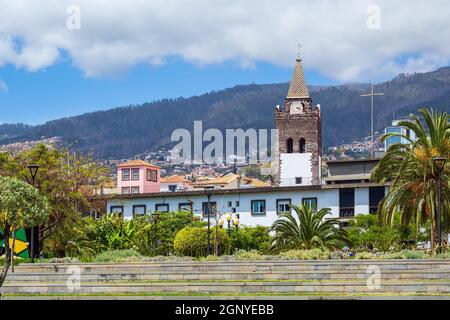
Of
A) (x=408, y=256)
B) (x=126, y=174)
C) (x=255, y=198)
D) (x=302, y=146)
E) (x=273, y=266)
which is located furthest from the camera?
(x=126, y=174)

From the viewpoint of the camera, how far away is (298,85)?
119m

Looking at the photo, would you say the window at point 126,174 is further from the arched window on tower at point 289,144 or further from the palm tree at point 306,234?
the palm tree at point 306,234

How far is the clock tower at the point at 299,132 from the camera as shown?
4077 inches

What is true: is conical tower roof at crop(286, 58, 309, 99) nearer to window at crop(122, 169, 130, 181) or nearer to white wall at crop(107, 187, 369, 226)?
window at crop(122, 169, 130, 181)

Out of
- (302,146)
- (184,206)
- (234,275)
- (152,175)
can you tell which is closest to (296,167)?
(302,146)

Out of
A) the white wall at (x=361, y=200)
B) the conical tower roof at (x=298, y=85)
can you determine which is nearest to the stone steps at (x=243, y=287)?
the white wall at (x=361, y=200)

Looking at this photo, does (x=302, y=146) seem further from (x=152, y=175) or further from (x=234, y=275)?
(x=234, y=275)

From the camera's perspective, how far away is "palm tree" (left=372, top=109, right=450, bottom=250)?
3759 cm

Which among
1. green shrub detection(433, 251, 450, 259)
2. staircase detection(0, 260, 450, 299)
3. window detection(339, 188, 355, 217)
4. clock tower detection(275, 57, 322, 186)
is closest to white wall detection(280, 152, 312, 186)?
clock tower detection(275, 57, 322, 186)

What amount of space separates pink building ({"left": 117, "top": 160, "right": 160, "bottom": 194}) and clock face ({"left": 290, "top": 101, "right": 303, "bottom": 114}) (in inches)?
769

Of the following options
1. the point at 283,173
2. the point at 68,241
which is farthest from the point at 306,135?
the point at 68,241

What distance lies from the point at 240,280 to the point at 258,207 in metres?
44.3

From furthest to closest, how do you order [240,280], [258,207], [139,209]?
1. [139,209]
2. [258,207]
3. [240,280]
